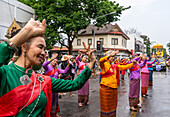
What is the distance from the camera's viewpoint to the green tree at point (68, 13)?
1568cm

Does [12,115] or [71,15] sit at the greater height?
[71,15]

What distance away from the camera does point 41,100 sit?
4.82 ft

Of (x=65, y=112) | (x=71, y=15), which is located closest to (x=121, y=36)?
(x=71, y=15)

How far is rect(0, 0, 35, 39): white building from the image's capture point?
12585mm

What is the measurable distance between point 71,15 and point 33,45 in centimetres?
1473

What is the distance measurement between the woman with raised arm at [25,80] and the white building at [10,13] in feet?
37.1

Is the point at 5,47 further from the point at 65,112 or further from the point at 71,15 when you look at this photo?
the point at 71,15

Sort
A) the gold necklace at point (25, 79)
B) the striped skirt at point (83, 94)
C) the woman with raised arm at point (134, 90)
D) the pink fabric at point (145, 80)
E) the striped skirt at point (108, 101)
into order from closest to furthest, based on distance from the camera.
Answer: the gold necklace at point (25, 79), the striped skirt at point (108, 101), the woman with raised arm at point (134, 90), the striped skirt at point (83, 94), the pink fabric at point (145, 80)

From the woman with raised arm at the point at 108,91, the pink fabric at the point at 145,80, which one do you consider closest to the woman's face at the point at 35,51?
the woman with raised arm at the point at 108,91

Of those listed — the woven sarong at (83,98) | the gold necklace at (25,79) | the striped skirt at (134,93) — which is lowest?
the woven sarong at (83,98)

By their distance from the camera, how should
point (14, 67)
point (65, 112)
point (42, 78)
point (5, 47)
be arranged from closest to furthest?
point (5, 47)
point (14, 67)
point (42, 78)
point (65, 112)

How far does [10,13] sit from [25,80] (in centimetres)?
1338

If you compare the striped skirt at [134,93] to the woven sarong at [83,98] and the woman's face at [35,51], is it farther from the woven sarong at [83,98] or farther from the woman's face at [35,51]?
the woman's face at [35,51]

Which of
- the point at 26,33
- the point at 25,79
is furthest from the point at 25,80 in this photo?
the point at 26,33
